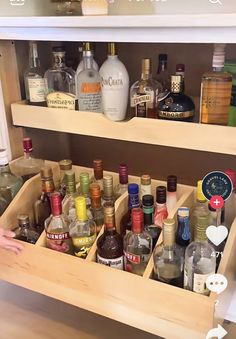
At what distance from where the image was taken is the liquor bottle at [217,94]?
100 cm

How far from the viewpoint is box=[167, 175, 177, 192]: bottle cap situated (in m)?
1.07

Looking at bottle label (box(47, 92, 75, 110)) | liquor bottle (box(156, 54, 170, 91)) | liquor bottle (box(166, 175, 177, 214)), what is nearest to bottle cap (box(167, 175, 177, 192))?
liquor bottle (box(166, 175, 177, 214))

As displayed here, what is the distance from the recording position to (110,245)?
3.35 ft

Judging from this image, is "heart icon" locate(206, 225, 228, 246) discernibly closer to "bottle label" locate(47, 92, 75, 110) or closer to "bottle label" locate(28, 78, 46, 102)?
"bottle label" locate(47, 92, 75, 110)

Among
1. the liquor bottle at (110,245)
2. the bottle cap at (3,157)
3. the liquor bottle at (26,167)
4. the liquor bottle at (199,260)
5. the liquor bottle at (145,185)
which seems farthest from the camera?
the liquor bottle at (26,167)

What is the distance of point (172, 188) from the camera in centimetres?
109

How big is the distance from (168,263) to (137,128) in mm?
357

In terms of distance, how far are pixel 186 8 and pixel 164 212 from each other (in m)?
0.52

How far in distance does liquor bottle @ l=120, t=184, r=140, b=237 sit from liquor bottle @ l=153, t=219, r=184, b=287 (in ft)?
0.45

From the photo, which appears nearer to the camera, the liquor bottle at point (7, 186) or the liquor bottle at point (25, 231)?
the liquor bottle at point (25, 231)

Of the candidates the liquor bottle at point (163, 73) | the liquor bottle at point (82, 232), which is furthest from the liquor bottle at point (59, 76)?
the liquor bottle at point (82, 232)

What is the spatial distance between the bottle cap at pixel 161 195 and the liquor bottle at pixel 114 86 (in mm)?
232

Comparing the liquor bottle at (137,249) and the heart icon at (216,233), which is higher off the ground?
the heart icon at (216,233)

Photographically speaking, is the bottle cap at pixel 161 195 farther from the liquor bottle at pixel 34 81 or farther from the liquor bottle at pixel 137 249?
the liquor bottle at pixel 34 81
